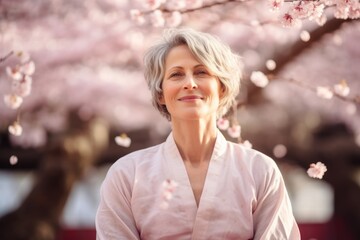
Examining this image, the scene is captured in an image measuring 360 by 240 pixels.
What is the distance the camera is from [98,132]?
25.4 feet

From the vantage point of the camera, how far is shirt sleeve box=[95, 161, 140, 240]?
7.77 feet

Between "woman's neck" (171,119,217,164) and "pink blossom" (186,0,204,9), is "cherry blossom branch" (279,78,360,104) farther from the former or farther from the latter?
"pink blossom" (186,0,204,9)

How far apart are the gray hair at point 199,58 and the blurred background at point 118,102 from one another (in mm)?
3135

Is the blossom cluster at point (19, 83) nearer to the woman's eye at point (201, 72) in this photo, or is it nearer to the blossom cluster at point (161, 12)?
the blossom cluster at point (161, 12)

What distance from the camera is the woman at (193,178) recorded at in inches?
92.3

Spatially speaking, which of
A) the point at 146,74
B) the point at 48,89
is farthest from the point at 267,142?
the point at 146,74

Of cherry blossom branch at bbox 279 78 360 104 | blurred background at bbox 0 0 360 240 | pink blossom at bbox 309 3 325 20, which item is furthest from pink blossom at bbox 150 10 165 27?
blurred background at bbox 0 0 360 240

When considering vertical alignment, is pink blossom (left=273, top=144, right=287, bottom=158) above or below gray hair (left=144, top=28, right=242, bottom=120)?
below

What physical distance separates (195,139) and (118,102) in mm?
6093

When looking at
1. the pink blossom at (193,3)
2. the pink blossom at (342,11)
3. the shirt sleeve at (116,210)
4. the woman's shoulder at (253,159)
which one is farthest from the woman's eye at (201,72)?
the pink blossom at (193,3)

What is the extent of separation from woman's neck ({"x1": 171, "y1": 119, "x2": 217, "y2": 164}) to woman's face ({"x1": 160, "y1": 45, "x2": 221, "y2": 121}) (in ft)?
0.15

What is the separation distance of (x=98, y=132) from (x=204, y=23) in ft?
6.04

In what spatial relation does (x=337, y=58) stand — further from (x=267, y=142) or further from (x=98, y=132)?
(x=98, y=132)

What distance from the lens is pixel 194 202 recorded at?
2354mm
